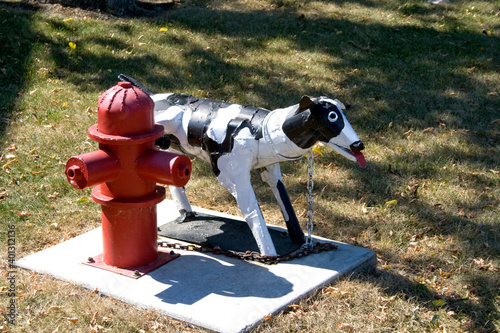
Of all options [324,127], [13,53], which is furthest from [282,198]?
[13,53]

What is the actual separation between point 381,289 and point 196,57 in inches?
211

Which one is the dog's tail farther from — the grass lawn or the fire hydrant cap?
the grass lawn

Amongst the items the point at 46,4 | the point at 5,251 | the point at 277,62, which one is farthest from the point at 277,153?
the point at 46,4

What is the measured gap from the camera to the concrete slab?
12.2ft

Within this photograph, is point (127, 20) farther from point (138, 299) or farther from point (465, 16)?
point (138, 299)

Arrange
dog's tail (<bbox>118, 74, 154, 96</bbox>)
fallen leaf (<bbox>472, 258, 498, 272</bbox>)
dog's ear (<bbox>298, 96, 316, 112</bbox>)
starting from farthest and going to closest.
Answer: fallen leaf (<bbox>472, 258, 498, 272</bbox>) < dog's tail (<bbox>118, 74, 154, 96</bbox>) < dog's ear (<bbox>298, 96, 316, 112</bbox>)

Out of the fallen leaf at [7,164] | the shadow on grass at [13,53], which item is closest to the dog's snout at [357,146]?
the fallen leaf at [7,164]

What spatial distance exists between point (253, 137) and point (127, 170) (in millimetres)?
904

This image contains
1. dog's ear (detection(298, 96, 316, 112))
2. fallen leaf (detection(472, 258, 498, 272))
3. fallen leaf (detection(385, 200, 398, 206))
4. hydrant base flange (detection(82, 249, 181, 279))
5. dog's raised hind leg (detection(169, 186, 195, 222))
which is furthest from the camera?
fallen leaf (detection(385, 200, 398, 206))

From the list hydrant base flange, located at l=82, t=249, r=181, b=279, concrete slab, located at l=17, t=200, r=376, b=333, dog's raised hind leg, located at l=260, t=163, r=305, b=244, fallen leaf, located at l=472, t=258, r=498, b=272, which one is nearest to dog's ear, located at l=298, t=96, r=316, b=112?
dog's raised hind leg, located at l=260, t=163, r=305, b=244

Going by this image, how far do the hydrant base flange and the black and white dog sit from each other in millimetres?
633

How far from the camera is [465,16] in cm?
1020

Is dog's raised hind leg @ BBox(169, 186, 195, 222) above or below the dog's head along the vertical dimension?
below

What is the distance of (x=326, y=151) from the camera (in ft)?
22.5
